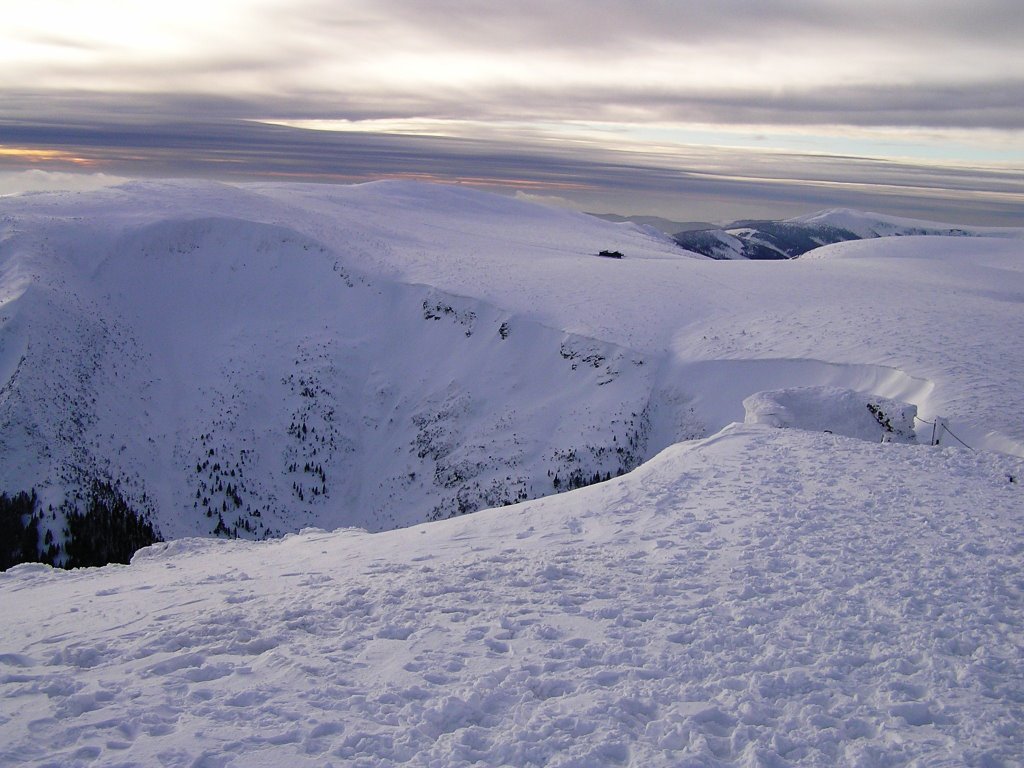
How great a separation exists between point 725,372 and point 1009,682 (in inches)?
1059

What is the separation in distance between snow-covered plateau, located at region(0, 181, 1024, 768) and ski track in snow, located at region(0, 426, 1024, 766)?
5 centimetres

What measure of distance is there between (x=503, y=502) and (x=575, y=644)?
2400 centimetres

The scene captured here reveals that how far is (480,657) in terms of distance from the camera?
28.9 feet

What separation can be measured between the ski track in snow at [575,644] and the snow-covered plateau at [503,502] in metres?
0.05

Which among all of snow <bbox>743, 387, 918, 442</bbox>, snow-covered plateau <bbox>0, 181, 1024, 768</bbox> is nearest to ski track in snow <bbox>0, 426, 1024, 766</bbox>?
snow-covered plateau <bbox>0, 181, 1024, 768</bbox>

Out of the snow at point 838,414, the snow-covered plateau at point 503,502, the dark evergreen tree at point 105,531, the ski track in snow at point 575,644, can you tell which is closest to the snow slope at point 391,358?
the snow-covered plateau at point 503,502

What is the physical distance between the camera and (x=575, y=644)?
909cm

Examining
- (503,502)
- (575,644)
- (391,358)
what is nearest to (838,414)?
(503,502)

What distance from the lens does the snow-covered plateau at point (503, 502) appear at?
24.9ft

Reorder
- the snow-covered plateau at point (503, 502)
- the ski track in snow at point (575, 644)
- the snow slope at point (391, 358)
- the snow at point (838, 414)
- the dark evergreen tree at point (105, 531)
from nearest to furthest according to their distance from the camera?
the ski track in snow at point (575, 644), the snow-covered plateau at point (503, 502), the snow at point (838, 414), the dark evergreen tree at point (105, 531), the snow slope at point (391, 358)

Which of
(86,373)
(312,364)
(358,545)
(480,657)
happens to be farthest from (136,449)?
(480,657)

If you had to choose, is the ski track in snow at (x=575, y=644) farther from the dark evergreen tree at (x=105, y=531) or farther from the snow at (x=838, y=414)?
the dark evergreen tree at (x=105, y=531)

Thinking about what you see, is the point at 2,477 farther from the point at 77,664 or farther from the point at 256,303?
the point at 77,664

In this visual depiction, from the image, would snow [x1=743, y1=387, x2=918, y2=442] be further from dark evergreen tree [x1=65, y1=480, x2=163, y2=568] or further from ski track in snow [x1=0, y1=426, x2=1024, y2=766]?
dark evergreen tree [x1=65, y1=480, x2=163, y2=568]
